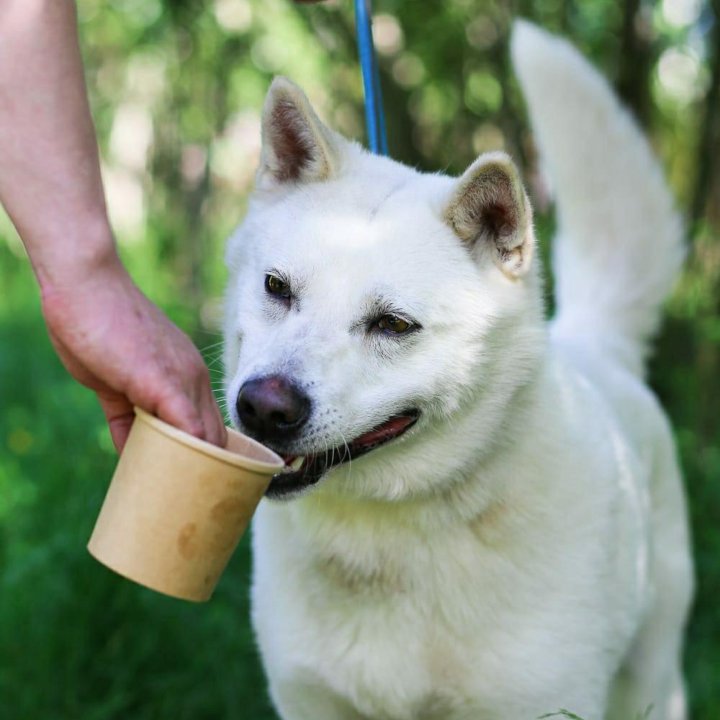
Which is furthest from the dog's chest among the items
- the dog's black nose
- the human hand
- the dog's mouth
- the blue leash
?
the blue leash

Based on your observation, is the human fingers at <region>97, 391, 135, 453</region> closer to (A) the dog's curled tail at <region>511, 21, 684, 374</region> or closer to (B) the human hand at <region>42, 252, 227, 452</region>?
(B) the human hand at <region>42, 252, 227, 452</region>

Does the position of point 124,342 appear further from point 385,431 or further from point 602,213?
point 602,213

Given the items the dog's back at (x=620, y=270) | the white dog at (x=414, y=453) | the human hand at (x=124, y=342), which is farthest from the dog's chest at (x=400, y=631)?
the dog's back at (x=620, y=270)

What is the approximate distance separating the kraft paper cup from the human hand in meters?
A: 0.06

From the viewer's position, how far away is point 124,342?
1.86 metres

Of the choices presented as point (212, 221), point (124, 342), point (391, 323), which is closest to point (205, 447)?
point (124, 342)

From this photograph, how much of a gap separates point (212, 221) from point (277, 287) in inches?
257

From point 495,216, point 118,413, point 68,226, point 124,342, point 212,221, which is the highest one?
point 495,216

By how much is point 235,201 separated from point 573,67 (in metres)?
6.18

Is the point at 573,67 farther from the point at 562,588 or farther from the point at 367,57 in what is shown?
the point at 562,588

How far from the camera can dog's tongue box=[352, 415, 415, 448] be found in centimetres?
227

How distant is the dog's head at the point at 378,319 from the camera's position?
216cm

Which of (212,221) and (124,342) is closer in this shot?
(124,342)

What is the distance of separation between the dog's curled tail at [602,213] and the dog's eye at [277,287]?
51.6 inches
